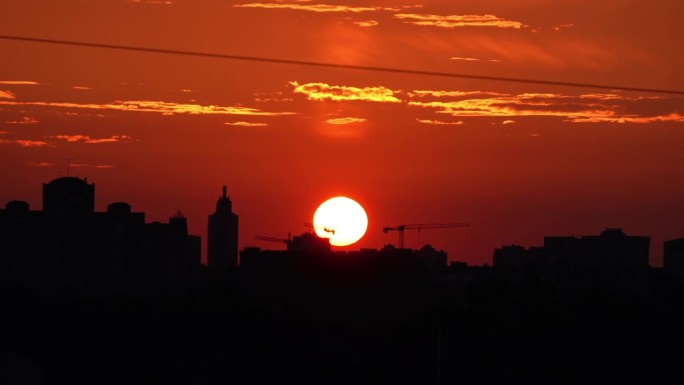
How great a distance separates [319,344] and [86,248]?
12815 centimetres

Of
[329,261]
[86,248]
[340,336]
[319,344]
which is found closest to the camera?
[319,344]

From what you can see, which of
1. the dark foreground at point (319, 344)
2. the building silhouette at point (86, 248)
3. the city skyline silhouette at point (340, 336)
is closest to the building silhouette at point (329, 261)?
the building silhouette at point (86, 248)

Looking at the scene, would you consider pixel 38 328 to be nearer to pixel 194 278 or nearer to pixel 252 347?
pixel 252 347

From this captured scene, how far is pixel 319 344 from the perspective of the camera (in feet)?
170

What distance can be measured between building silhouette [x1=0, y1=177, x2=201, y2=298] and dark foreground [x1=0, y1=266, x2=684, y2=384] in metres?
85.9

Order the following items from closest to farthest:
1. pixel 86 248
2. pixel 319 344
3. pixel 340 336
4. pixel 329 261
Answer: pixel 319 344
pixel 340 336
pixel 329 261
pixel 86 248

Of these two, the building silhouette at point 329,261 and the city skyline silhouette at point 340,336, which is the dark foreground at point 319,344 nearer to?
the city skyline silhouette at point 340,336

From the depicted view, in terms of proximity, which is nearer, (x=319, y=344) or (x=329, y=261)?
(x=319, y=344)

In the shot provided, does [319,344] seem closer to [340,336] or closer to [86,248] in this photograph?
[340,336]

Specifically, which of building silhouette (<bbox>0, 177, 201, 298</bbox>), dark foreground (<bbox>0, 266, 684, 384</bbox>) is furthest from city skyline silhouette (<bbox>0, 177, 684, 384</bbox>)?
building silhouette (<bbox>0, 177, 201, 298</bbox>)

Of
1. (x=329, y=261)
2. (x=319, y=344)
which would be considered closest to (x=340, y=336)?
(x=319, y=344)

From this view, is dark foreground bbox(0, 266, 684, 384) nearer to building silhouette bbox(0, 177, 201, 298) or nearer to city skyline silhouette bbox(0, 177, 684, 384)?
city skyline silhouette bbox(0, 177, 684, 384)

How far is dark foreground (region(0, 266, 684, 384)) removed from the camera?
4338 centimetres

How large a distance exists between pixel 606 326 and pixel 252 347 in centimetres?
3024
